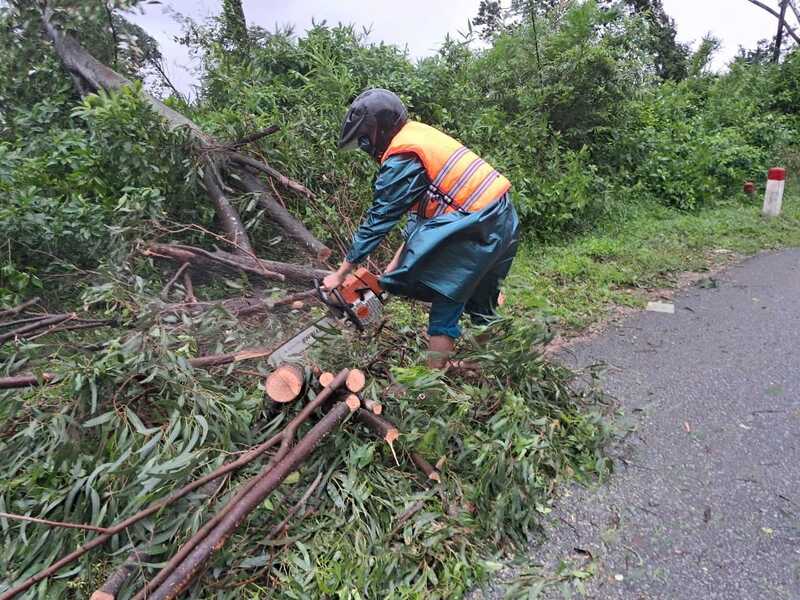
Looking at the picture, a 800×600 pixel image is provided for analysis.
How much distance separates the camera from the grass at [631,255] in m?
4.50

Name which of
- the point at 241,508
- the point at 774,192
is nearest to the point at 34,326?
the point at 241,508

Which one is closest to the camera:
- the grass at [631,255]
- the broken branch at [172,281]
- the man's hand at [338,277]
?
the man's hand at [338,277]

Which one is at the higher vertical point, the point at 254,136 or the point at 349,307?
the point at 254,136

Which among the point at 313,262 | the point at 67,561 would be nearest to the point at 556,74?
the point at 313,262

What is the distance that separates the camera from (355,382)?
222 cm

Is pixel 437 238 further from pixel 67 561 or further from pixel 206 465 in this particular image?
pixel 67 561

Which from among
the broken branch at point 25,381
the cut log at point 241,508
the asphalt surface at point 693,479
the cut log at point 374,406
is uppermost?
the broken branch at point 25,381

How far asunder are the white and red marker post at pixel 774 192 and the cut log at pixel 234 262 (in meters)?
6.66

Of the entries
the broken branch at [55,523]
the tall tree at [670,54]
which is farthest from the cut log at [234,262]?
the tall tree at [670,54]

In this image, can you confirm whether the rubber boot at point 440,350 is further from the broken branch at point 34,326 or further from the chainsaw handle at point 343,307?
the broken branch at point 34,326

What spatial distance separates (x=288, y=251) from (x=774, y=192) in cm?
675

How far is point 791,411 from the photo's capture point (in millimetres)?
2951

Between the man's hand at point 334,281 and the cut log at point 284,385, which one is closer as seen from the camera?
the cut log at point 284,385

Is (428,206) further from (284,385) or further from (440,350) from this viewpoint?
(284,385)
